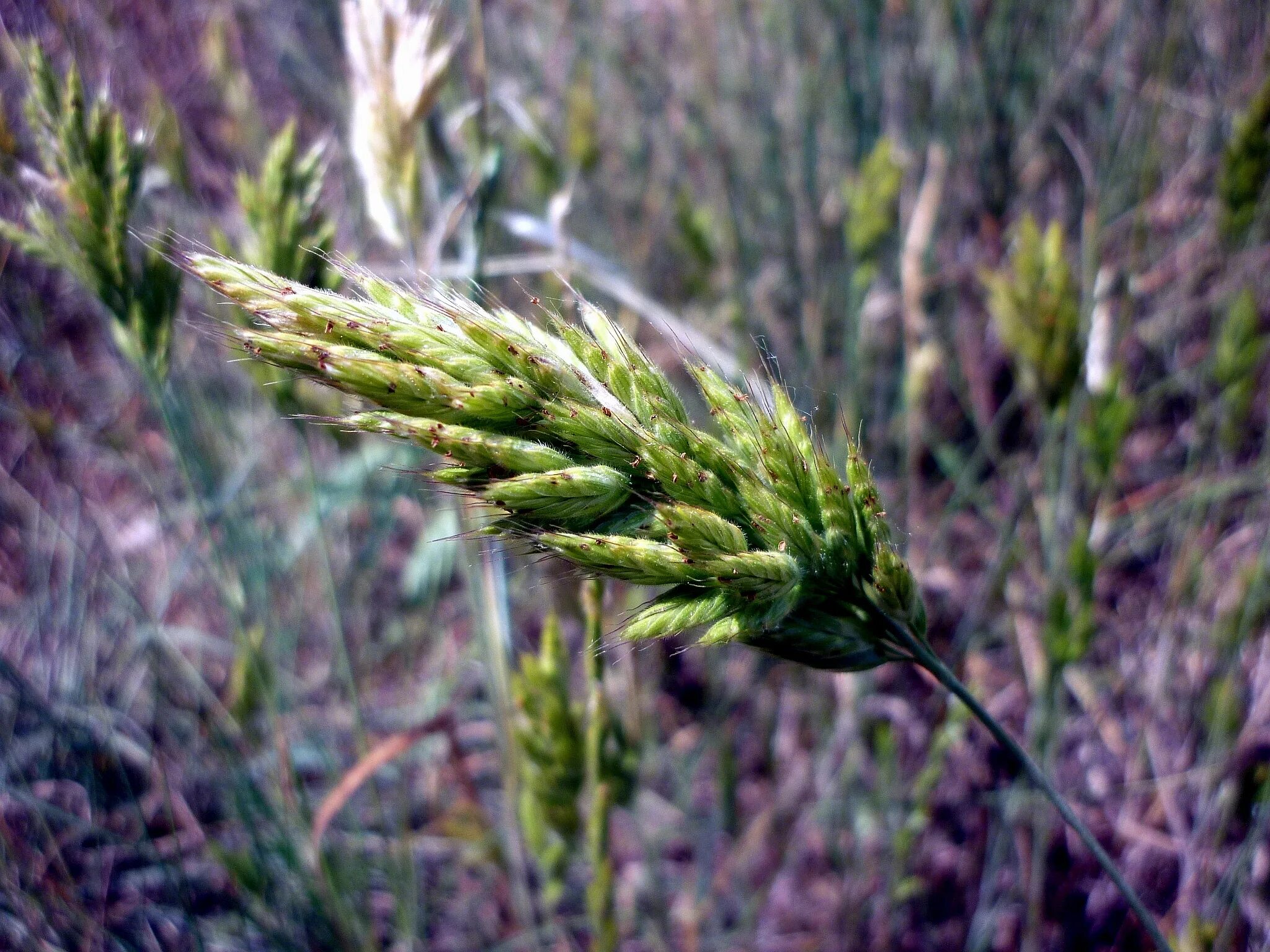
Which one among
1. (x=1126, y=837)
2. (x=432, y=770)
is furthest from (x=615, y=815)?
(x=1126, y=837)

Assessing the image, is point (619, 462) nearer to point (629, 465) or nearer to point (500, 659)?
point (629, 465)

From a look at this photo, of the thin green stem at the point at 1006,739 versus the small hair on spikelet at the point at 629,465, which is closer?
the small hair on spikelet at the point at 629,465

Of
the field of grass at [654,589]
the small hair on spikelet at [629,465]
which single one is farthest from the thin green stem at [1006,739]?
the field of grass at [654,589]

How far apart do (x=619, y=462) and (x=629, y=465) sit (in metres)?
0.01

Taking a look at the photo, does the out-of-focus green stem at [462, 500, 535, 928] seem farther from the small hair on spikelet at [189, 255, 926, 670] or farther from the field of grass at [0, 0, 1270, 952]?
the small hair on spikelet at [189, 255, 926, 670]

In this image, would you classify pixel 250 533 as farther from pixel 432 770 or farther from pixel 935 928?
pixel 935 928

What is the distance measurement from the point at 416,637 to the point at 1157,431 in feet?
7.21

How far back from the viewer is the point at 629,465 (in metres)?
0.71

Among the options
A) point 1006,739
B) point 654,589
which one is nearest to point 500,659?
point 654,589

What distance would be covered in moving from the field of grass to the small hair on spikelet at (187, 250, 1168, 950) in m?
0.13

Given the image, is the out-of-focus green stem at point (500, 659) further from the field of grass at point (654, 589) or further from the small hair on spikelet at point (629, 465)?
the small hair on spikelet at point (629, 465)

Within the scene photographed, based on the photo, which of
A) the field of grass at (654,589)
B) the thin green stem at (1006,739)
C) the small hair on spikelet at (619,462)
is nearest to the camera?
the small hair on spikelet at (619,462)

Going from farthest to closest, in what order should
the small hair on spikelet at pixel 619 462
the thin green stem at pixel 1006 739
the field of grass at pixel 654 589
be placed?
the field of grass at pixel 654 589 → the thin green stem at pixel 1006 739 → the small hair on spikelet at pixel 619 462

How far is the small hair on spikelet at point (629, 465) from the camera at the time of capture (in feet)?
2.12
